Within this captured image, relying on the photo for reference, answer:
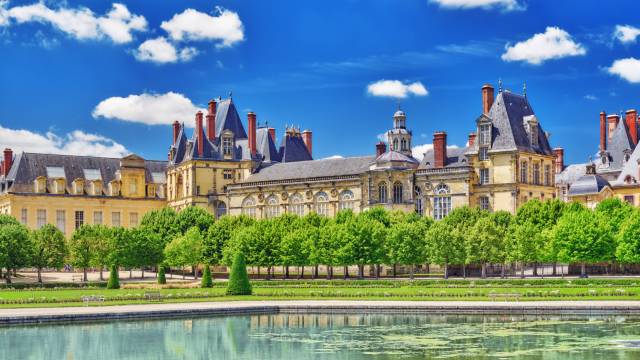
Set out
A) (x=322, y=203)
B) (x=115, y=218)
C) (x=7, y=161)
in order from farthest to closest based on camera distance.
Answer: (x=115, y=218)
(x=7, y=161)
(x=322, y=203)

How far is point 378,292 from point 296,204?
36933 mm

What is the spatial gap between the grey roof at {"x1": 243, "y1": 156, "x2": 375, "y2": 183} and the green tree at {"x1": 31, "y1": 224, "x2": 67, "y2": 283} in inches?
998

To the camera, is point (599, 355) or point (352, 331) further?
point (352, 331)

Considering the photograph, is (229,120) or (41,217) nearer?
(41,217)


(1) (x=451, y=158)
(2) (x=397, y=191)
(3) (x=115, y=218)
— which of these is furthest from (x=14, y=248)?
(1) (x=451, y=158)

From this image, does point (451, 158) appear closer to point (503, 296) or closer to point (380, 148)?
point (380, 148)

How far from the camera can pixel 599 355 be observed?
32062 millimetres

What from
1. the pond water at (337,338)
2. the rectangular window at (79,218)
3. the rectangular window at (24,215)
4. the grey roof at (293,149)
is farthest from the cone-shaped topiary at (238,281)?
the grey roof at (293,149)

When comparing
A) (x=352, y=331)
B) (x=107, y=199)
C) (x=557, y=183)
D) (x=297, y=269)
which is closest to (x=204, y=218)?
(x=297, y=269)

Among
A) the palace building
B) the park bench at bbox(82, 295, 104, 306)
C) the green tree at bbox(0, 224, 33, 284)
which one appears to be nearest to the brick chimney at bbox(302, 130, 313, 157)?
the palace building

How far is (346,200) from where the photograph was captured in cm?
8538

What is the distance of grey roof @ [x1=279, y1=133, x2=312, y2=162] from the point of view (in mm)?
98438

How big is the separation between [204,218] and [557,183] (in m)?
36.7

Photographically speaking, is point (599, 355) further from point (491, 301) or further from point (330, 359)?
point (491, 301)
